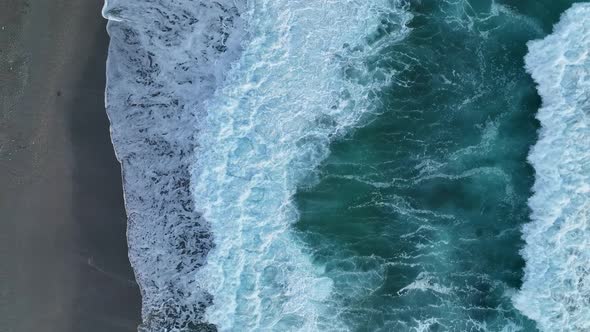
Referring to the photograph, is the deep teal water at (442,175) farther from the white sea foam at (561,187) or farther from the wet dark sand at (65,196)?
the wet dark sand at (65,196)

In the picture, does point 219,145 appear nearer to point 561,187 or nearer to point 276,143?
point 276,143

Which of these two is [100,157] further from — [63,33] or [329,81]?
[329,81]

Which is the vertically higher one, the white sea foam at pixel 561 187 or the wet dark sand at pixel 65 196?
the white sea foam at pixel 561 187

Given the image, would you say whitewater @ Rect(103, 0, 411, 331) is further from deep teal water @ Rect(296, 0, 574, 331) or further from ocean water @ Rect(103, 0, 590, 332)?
deep teal water @ Rect(296, 0, 574, 331)

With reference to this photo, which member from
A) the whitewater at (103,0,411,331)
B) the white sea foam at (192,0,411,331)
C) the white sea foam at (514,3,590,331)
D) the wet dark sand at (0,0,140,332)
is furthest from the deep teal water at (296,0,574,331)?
the wet dark sand at (0,0,140,332)

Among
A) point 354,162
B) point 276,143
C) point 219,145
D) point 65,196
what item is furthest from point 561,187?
point 65,196

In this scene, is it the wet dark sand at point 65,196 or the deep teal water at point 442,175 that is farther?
the deep teal water at point 442,175

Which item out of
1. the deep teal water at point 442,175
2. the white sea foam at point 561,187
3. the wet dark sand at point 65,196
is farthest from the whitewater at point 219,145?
the white sea foam at point 561,187
